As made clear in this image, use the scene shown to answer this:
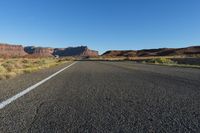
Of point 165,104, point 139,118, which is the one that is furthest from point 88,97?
point 139,118

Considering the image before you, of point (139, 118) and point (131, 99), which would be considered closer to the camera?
point (139, 118)

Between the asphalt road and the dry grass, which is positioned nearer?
the asphalt road

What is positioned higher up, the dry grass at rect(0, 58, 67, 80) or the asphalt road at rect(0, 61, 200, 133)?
the asphalt road at rect(0, 61, 200, 133)

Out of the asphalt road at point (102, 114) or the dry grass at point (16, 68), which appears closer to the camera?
the asphalt road at point (102, 114)

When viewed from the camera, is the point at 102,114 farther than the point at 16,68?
No

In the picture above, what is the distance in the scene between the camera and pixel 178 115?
5.00 m

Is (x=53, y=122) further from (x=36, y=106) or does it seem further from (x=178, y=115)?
(x=178, y=115)

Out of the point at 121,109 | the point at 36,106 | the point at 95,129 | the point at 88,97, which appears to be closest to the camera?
the point at 95,129

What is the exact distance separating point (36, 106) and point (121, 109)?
1775 millimetres

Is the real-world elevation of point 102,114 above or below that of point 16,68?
above

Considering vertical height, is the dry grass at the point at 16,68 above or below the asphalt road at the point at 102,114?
below

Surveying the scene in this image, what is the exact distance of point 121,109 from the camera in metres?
5.59

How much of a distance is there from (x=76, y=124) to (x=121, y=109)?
143cm

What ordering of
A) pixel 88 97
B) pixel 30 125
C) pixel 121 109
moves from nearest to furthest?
pixel 30 125
pixel 121 109
pixel 88 97
